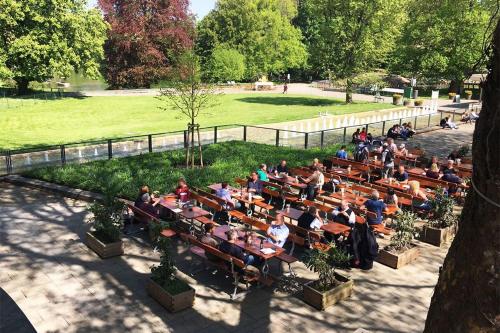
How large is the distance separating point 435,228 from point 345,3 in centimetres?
3357

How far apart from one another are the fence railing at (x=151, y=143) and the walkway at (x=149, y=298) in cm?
613

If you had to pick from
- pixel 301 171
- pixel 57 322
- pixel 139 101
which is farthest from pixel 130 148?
pixel 139 101

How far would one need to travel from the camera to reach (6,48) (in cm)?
4134

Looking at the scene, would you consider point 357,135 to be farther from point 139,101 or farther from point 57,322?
point 139,101

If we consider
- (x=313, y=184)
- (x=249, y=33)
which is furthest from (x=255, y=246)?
(x=249, y=33)

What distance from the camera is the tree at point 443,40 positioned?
170 ft

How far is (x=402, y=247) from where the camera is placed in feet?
33.7

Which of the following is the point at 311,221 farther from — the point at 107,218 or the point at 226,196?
the point at 107,218

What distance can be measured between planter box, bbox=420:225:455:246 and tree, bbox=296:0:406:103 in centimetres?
3216

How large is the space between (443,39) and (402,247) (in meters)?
50.5

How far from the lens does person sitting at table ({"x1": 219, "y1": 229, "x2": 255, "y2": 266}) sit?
28.3ft

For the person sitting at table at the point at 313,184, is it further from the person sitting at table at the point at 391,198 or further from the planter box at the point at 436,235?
the planter box at the point at 436,235

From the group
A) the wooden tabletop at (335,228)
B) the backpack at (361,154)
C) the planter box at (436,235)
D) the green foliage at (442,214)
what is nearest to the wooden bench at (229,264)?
the wooden tabletop at (335,228)

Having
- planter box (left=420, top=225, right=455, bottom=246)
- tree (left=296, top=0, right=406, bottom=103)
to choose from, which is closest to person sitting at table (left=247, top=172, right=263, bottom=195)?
planter box (left=420, top=225, right=455, bottom=246)
